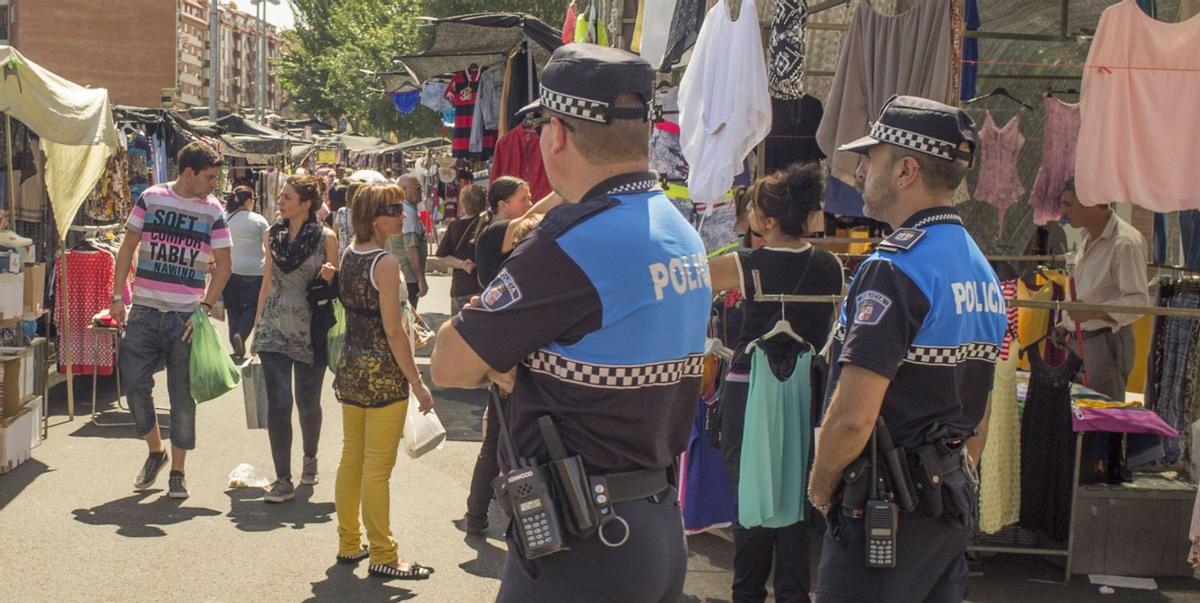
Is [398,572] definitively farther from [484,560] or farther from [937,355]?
[937,355]

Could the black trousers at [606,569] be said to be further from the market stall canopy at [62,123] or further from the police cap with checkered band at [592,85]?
the market stall canopy at [62,123]

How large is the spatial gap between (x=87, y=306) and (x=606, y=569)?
9648mm

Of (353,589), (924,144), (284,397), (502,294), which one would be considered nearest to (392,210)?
(353,589)

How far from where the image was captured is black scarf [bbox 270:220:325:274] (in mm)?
8203

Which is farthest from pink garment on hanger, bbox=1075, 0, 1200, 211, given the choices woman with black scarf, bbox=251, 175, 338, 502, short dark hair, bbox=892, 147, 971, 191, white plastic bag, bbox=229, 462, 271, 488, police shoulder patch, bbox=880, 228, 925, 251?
white plastic bag, bbox=229, 462, 271, 488

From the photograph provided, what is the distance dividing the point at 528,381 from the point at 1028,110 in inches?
297

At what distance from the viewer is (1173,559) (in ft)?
23.2

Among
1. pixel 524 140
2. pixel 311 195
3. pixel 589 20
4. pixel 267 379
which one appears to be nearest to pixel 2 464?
pixel 267 379

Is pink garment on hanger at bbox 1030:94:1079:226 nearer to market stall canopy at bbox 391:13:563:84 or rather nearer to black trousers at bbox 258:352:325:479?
market stall canopy at bbox 391:13:563:84

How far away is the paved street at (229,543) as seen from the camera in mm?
6566

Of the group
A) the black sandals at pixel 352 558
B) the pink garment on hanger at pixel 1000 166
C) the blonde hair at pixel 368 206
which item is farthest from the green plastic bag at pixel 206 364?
the pink garment on hanger at pixel 1000 166

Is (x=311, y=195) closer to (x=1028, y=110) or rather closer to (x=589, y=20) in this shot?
(x=589, y=20)

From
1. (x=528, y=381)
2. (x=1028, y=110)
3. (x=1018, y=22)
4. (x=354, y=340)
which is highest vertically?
(x=1018, y=22)

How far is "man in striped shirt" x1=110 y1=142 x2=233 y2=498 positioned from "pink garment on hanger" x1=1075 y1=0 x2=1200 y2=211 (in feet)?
16.8
